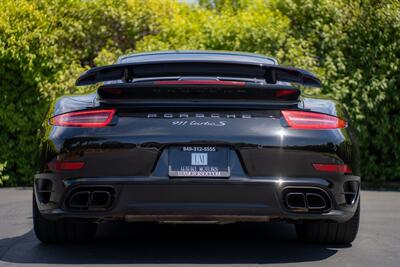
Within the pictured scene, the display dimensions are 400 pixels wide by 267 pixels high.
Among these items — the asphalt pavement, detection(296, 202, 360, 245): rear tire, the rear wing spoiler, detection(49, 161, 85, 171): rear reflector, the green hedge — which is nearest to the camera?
detection(49, 161, 85, 171): rear reflector

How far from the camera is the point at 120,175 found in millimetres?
5723

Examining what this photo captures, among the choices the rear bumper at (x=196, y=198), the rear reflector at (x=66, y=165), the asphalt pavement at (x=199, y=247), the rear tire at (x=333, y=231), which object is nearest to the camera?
the rear bumper at (x=196, y=198)

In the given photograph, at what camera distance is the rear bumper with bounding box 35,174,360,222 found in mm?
5668

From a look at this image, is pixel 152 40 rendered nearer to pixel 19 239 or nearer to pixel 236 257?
pixel 19 239

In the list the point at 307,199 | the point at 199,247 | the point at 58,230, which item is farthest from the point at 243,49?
the point at 307,199

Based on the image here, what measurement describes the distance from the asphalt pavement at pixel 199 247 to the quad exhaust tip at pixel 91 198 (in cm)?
36

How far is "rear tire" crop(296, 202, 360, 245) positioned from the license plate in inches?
42.1

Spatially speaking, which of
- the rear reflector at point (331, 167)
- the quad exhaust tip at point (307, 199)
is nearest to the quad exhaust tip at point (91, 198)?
the quad exhaust tip at point (307, 199)

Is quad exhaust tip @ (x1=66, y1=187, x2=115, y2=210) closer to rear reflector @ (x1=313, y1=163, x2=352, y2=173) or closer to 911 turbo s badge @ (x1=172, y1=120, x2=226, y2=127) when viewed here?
911 turbo s badge @ (x1=172, y1=120, x2=226, y2=127)

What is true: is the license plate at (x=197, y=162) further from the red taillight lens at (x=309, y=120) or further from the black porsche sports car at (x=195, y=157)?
the red taillight lens at (x=309, y=120)

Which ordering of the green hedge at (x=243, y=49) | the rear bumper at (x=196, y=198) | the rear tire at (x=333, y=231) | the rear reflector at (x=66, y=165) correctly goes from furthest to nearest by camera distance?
the green hedge at (x=243, y=49) → the rear tire at (x=333, y=231) → the rear reflector at (x=66, y=165) → the rear bumper at (x=196, y=198)

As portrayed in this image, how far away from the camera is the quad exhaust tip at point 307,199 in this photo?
5.78m

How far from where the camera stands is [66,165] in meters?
5.81

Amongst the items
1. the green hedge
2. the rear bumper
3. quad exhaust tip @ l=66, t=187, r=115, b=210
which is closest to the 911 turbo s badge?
the rear bumper
